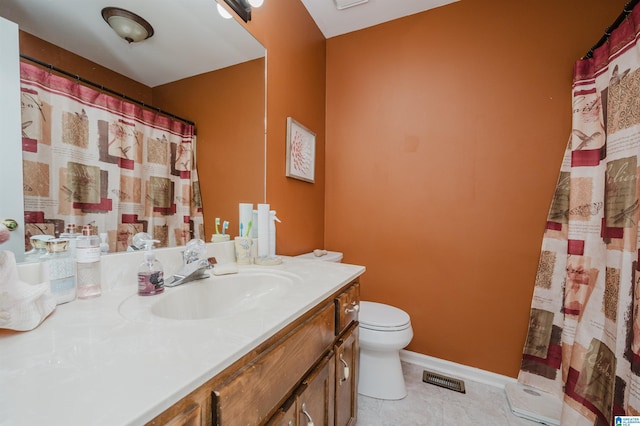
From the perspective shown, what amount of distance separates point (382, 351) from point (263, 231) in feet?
3.08

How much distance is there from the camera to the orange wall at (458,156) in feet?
4.91

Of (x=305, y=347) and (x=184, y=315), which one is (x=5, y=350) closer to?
(x=184, y=315)

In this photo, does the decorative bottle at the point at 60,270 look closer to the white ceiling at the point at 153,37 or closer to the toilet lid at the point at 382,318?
the white ceiling at the point at 153,37

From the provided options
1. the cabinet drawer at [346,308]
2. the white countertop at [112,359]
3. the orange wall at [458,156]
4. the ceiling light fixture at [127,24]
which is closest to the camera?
the white countertop at [112,359]

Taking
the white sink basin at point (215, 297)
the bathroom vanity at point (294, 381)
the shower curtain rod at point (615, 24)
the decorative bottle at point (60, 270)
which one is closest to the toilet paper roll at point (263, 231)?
the white sink basin at point (215, 297)

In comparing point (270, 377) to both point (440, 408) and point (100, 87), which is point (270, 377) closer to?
point (100, 87)

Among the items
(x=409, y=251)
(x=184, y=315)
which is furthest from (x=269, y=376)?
(x=409, y=251)

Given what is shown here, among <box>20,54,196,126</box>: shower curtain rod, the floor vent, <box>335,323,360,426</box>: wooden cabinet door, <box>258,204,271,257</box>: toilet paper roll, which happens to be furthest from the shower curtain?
<box>20,54,196,126</box>: shower curtain rod

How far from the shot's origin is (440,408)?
54.9 inches

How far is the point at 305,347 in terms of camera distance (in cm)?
72

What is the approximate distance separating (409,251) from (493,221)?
54cm

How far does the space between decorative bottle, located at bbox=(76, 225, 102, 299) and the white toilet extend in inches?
46.6

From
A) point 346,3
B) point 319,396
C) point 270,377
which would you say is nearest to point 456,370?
point 319,396

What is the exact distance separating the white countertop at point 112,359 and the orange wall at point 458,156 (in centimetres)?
136
